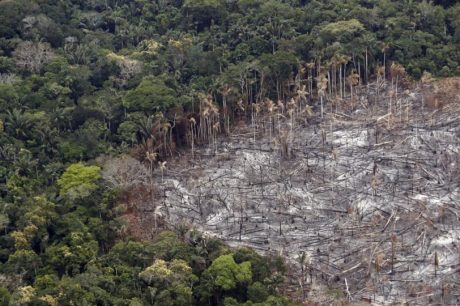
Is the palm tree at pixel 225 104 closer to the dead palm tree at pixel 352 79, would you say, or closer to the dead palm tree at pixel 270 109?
the dead palm tree at pixel 270 109

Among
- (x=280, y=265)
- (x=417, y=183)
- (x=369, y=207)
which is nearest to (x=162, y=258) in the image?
(x=280, y=265)

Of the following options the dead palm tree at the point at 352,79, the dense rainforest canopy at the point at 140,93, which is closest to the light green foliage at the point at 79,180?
the dense rainforest canopy at the point at 140,93

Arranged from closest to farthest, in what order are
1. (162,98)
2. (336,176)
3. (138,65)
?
1. (336,176)
2. (162,98)
3. (138,65)

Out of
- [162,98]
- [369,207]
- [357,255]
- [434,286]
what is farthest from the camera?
[162,98]

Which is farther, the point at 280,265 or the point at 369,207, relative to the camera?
the point at 369,207

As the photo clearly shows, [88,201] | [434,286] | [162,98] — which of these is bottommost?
[434,286]

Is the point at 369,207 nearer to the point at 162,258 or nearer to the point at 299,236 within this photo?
the point at 299,236
